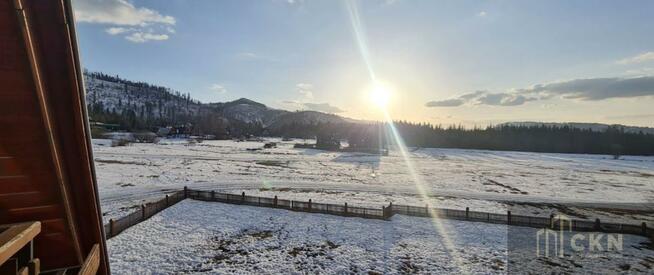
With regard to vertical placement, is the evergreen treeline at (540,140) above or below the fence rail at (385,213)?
above

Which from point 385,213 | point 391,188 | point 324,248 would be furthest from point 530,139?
point 324,248

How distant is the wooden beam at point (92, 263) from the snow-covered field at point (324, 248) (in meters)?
8.79

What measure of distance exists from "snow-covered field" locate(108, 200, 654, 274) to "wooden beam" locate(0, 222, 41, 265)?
9936 millimetres

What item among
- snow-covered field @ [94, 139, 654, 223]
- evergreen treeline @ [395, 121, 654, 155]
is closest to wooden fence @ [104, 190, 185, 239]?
snow-covered field @ [94, 139, 654, 223]

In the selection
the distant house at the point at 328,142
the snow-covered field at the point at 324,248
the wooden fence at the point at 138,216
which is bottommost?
the snow-covered field at the point at 324,248

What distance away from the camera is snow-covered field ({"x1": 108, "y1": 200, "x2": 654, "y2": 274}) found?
1241 centimetres

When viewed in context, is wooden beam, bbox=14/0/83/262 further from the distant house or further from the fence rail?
the distant house

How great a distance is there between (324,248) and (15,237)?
12.9 m

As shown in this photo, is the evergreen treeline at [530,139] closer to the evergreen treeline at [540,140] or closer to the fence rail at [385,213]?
the evergreen treeline at [540,140]

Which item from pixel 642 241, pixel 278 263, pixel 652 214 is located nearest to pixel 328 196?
pixel 278 263

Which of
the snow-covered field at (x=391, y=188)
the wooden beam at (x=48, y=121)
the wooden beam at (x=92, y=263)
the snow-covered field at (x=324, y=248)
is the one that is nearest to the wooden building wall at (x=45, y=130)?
the wooden beam at (x=48, y=121)

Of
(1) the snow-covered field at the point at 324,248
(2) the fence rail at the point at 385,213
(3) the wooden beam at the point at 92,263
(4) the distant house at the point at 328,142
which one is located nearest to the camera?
(3) the wooden beam at the point at 92,263

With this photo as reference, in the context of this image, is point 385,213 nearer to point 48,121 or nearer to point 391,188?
point 391,188

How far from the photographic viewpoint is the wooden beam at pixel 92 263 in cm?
333
